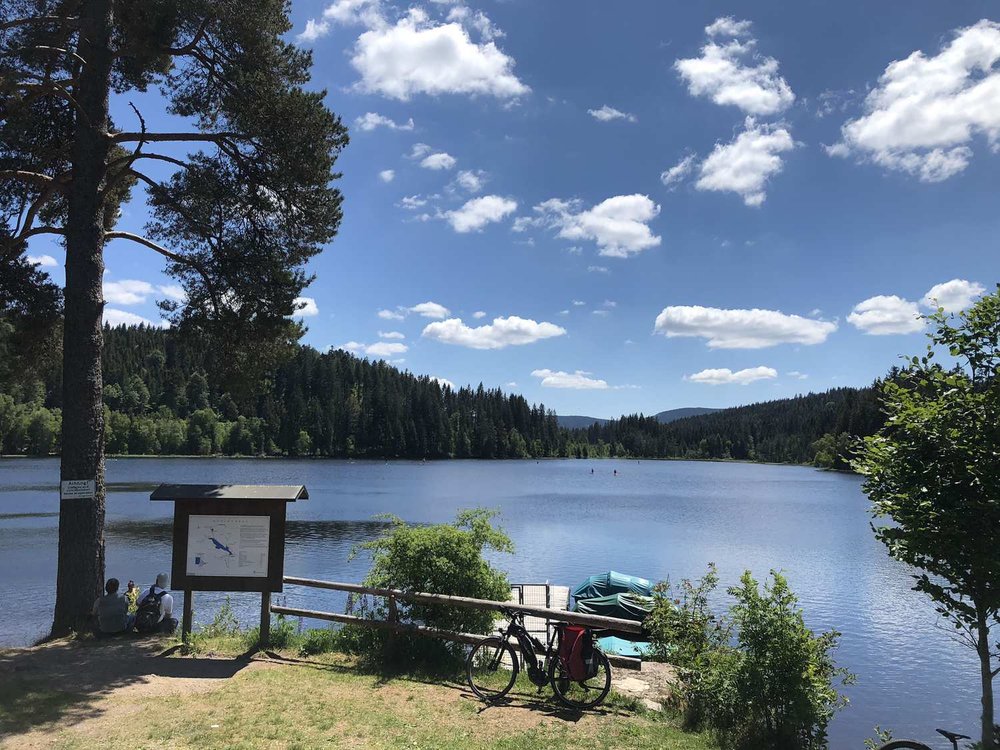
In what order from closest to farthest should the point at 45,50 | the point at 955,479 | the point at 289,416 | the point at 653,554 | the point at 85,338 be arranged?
the point at 955,479
the point at 45,50
the point at 85,338
the point at 653,554
the point at 289,416

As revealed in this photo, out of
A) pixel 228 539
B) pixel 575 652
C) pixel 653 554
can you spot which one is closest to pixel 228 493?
pixel 228 539

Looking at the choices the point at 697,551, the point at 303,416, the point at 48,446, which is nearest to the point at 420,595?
the point at 697,551

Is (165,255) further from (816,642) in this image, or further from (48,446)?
(48,446)

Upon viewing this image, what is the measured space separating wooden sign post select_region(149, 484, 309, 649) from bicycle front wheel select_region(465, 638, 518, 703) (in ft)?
11.1

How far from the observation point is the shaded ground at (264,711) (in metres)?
6.29

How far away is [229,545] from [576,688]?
18.6ft

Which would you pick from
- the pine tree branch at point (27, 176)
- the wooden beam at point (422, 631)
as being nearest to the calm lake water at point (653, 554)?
the wooden beam at point (422, 631)

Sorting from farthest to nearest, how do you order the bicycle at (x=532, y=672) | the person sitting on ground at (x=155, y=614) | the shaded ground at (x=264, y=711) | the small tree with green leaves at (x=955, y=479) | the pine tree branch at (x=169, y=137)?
the pine tree branch at (x=169, y=137), the person sitting on ground at (x=155, y=614), the bicycle at (x=532, y=672), the shaded ground at (x=264, y=711), the small tree with green leaves at (x=955, y=479)

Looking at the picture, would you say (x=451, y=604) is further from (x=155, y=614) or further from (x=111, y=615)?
(x=111, y=615)

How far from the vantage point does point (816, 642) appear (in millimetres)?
6977

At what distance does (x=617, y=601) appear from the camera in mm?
19562

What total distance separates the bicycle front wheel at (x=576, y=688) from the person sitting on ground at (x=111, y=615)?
270 inches

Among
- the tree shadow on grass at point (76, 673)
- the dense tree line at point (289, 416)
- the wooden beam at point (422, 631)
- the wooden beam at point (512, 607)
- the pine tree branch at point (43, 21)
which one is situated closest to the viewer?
the tree shadow on grass at point (76, 673)

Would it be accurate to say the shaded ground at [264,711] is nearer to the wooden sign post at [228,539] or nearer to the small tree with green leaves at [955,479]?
the wooden sign post at [228,539]
